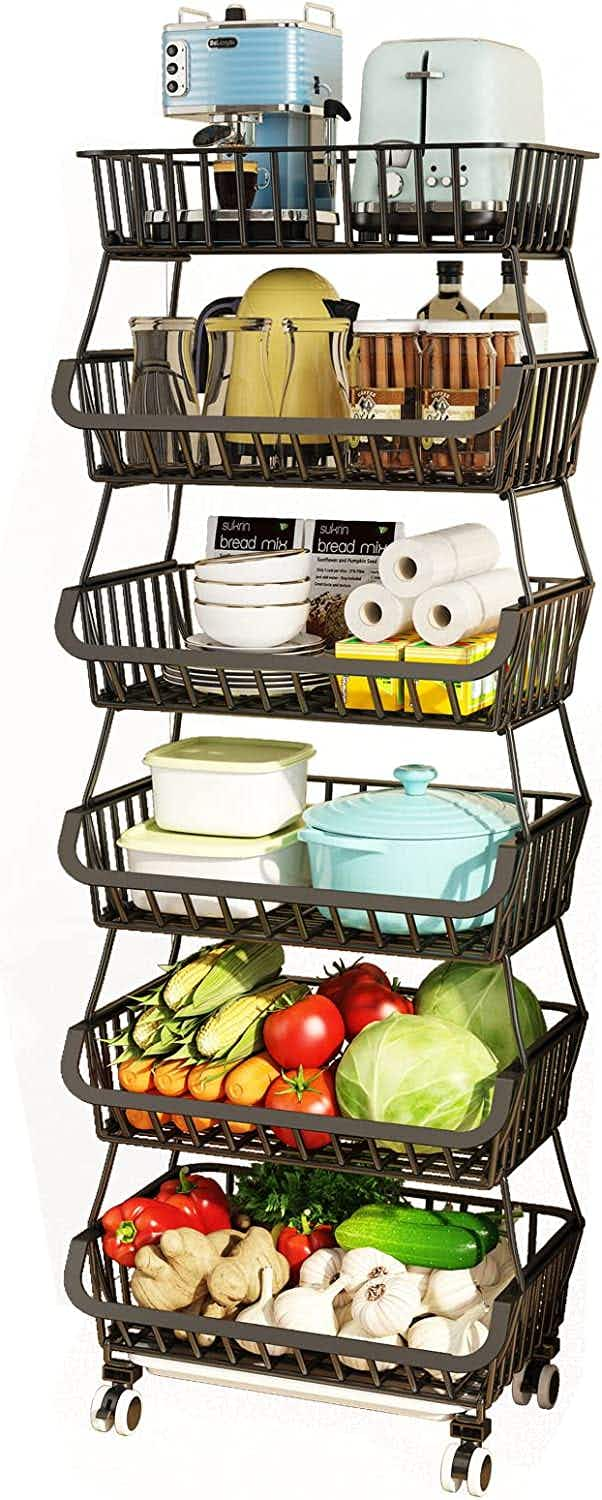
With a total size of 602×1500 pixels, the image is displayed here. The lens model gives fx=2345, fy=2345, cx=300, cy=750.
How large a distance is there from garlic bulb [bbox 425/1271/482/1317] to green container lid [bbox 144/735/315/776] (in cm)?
70

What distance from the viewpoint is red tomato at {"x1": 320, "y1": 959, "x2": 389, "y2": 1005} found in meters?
3.25

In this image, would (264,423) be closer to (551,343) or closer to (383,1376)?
(551,343)

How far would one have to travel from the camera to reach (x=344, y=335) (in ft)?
9.62

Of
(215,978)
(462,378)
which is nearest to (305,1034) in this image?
(215,978)

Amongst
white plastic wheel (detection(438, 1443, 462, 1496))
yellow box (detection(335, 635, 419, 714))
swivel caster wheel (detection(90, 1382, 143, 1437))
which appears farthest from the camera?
swivel caster wheel (detection(90, 1382, 143, 1437))

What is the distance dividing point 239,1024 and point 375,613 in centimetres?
60

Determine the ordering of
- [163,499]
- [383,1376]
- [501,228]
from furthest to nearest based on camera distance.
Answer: [163,499] < [383,1376] < [501,228]

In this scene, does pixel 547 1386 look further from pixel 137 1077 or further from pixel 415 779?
pixel 415 779

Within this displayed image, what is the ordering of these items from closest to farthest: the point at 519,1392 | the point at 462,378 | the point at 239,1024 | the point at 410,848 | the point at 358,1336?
the point at 462,378, the point at 410,848, the point at 358,1336, the point at 239,1024, the point at 519,1392

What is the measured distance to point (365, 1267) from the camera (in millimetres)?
3059

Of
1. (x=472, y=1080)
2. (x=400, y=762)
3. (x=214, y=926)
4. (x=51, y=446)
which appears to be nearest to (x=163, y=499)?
(x=51, y=446)

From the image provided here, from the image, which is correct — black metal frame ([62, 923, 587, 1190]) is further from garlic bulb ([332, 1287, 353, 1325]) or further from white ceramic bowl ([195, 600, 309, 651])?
white ceramic bowl ([195, 600, 309, 651])

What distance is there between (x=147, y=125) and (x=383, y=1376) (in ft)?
5.86

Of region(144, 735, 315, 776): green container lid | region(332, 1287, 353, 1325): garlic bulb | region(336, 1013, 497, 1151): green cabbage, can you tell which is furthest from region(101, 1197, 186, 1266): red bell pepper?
region(144, 735, 315, 776): green container lid
